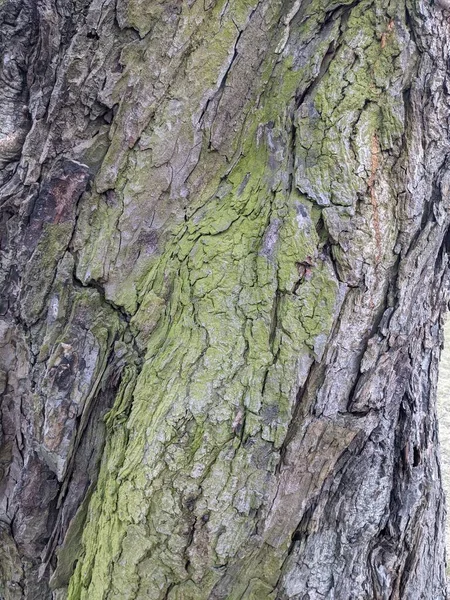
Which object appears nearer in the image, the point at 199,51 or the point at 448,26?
the point at 448,26

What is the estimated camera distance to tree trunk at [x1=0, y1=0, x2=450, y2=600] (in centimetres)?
156

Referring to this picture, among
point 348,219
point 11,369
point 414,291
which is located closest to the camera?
point 348,219

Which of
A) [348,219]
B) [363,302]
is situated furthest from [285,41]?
[363,302]

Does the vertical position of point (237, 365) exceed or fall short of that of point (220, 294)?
it falls short

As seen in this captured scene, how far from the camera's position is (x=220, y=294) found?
165 cm

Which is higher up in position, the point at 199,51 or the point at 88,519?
the point at 199,51

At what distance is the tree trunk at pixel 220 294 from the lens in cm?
156

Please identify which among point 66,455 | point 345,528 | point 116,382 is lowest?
point 66,455

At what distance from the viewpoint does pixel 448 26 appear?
64.2 inches

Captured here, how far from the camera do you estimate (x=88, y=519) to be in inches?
68.2

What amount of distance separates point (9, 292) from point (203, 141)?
80cm

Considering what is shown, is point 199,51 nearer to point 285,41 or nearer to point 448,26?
point 285,41

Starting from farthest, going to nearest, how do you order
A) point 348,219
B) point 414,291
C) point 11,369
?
point 11,369, point 414,291, point 348,219

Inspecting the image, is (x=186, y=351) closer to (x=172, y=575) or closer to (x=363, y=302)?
(x=363, y=302)
